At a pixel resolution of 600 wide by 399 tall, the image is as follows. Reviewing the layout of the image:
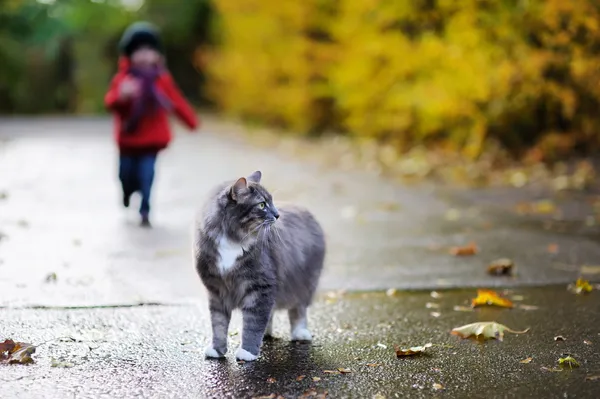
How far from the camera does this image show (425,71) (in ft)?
43.8

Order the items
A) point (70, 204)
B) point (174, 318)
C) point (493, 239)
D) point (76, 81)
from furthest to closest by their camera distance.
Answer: point (76, 81) → point (70, 204) → point (493, 239) → point (174, 318)

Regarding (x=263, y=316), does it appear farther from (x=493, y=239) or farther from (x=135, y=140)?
(x=135, y=140)

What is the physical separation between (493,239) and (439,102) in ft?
17.4

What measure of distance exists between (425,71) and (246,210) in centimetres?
971

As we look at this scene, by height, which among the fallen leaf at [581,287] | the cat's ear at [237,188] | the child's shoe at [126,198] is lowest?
the child's shoe at [126,198]

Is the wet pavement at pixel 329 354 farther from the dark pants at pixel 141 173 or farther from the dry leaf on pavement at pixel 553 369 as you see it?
the dark pants at pixel 141 173

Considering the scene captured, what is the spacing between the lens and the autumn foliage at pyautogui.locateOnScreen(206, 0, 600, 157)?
10.9 m

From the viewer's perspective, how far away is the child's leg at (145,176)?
828cm

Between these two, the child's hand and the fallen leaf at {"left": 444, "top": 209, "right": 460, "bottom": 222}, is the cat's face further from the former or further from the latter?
the fallen leaf at {"left": 444, "top": 209, "right": 460, "bottom": 222}

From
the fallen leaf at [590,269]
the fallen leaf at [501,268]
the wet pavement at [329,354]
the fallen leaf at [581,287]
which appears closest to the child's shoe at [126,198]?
the wet pavement at [329,354]

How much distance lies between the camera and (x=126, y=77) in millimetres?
8234

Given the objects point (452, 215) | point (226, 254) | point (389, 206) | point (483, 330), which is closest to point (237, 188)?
point (226, 254)

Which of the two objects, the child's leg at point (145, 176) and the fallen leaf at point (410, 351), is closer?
the fallen leaf at point (410, 351)

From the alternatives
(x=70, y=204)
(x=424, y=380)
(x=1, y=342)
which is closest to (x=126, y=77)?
(x=70, y=204)
